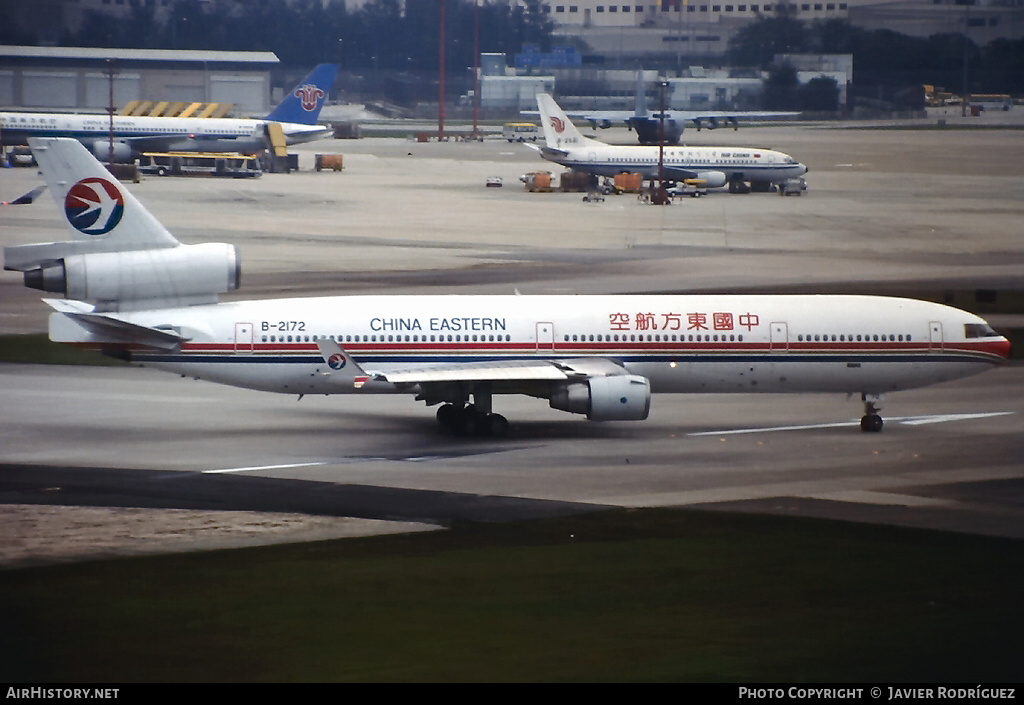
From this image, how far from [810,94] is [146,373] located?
403ft

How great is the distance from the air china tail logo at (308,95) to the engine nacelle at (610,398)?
11459cm

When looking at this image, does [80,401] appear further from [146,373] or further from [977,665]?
[977,665]

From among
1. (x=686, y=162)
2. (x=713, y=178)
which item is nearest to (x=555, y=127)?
(x=686, y=162)

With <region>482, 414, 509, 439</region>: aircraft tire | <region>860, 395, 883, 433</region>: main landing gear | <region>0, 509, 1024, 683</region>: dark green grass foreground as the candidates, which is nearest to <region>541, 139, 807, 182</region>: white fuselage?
<region>860, 395, 883, 433</region>: main landing gear

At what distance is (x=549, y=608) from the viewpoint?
2645cm

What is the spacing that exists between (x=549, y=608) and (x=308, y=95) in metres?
130

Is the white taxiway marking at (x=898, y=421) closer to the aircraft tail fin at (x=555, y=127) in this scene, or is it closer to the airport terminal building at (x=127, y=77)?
the aircraft tail fin at (x=555, y=127)

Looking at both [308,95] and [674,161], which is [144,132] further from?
[674,161]

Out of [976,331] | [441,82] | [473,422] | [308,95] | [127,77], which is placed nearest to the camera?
[473,422]

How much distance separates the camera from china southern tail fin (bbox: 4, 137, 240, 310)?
41594 millimetres

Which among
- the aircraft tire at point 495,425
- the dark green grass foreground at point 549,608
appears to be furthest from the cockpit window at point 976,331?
the aircraft tire at point 495,425

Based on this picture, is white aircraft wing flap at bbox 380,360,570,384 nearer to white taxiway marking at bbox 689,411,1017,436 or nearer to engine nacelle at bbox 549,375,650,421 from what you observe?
engine nacelle at bbox 549,375,650,421

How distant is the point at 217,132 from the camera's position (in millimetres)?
140125

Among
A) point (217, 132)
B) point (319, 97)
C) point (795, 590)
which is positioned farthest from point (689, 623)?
point (319, 97)
